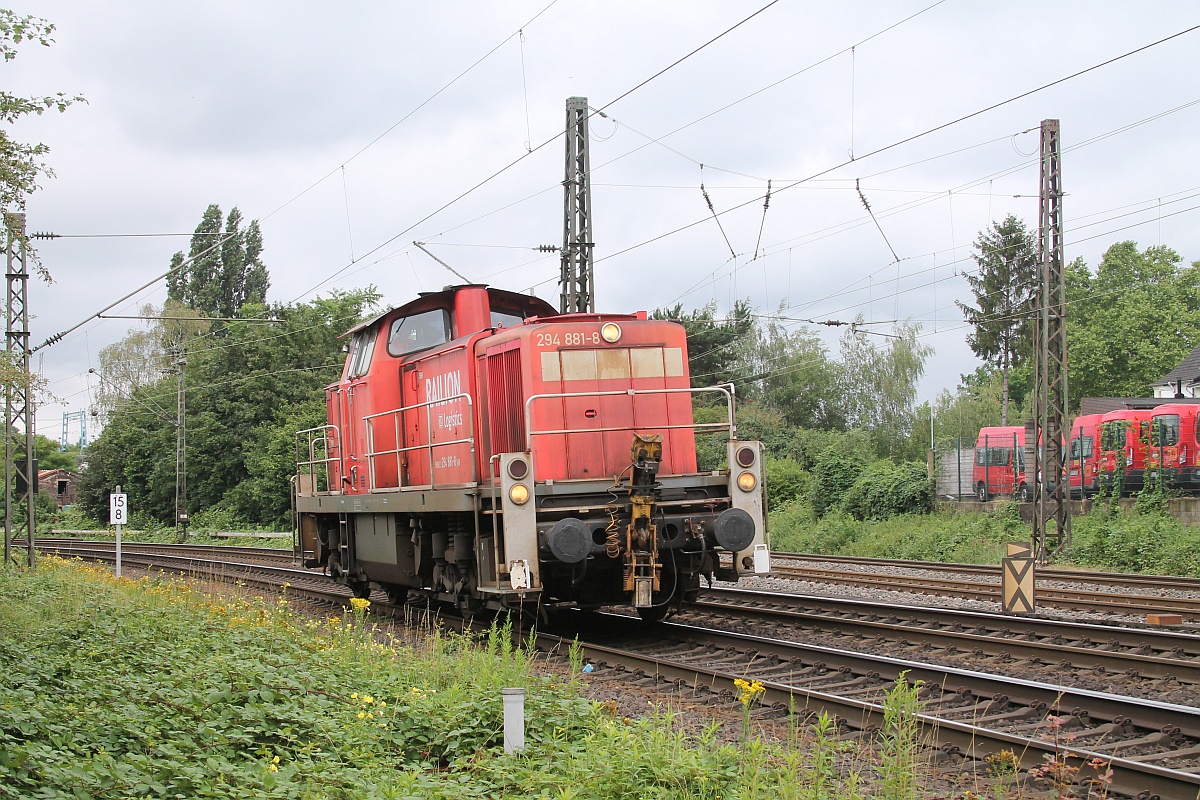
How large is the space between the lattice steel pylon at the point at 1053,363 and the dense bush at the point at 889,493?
6824 millimetres

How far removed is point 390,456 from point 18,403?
10.6m

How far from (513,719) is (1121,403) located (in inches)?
1560

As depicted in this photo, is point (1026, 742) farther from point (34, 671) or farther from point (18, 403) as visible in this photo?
point (18, 403)

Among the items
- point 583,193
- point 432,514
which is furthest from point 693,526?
point 583,193

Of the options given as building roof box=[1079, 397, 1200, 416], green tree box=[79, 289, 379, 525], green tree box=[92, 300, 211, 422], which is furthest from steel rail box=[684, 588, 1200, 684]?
green tree box=[92, 300, 211, 422]

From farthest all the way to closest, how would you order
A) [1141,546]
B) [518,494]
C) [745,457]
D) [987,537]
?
[987,537] < [1141,546] < [745,457] < [518,494]

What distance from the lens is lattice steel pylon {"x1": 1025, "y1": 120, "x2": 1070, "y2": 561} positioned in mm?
19062

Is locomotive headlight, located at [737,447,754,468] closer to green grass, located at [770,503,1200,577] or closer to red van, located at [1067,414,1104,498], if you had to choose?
green grass, located at [770,503,1200,577]

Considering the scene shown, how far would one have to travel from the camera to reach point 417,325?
12.4 meters

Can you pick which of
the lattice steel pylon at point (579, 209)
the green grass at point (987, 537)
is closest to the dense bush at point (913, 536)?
the green grass at point (987, 537)

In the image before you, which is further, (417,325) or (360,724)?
(417,325)

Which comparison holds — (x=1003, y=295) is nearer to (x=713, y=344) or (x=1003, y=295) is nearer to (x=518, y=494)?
(x=713, y=344)

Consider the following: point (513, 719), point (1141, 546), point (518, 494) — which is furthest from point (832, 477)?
point (513, 719)

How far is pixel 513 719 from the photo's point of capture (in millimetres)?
5367
